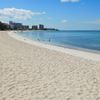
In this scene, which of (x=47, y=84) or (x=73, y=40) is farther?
(x=73, y=40)

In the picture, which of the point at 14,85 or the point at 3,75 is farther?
the point at 3,75

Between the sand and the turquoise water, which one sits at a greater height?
the sand

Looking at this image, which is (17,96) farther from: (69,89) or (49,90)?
(69,89)

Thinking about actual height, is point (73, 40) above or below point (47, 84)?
below

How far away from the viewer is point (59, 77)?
723cm

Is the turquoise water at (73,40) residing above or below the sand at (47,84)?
below

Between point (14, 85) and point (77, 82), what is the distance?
2050 millimetres

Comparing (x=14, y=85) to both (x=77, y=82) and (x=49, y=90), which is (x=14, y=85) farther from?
(x=77, y=82)

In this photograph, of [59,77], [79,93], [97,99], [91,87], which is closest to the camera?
[97,99]

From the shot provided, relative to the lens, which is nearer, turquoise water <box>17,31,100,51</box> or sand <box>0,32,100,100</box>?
sand <box>0,32,100,100</box>

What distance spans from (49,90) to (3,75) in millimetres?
2293

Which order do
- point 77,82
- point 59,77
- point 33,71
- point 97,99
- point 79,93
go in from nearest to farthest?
1. point 97,99
2. point 79,93
3. point 77,82
4. point 59,77
5. point 33,71

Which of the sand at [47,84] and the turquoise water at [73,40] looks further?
the turquoise water at [73,40]

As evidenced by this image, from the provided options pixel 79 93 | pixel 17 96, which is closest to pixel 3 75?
pixel 17 96
